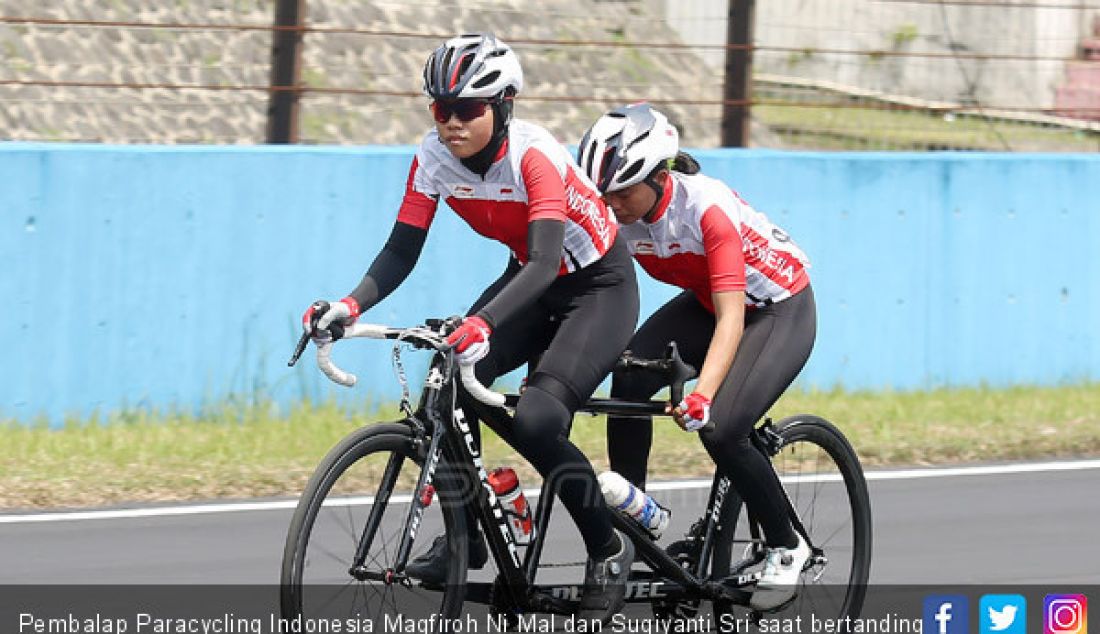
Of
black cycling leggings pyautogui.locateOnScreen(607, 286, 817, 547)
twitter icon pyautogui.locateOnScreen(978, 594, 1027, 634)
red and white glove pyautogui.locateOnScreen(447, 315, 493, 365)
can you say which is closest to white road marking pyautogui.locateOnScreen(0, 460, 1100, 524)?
black cycling leggings pyautogui.locateOnScreen(607, 286, 817, 547)

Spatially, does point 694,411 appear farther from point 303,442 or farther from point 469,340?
point 303,442

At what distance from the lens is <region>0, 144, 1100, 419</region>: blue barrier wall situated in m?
9.70

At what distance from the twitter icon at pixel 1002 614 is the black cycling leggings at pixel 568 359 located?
5.26ft

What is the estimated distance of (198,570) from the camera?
23.8 feet

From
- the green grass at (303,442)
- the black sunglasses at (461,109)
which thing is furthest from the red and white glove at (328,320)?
the green grass at (303,442)

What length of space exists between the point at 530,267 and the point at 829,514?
62.9 inches

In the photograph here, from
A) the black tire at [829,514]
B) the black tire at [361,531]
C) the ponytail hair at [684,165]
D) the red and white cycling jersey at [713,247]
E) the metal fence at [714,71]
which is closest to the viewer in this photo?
the black tire at [361,531]

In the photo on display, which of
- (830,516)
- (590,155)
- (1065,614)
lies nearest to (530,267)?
(590,155)

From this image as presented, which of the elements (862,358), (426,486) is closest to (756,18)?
(862,358)

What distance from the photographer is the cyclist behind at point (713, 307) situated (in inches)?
236

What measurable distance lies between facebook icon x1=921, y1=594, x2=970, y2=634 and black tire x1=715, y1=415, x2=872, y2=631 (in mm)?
305

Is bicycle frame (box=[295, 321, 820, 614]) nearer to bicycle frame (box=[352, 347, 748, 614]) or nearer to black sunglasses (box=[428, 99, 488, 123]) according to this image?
bicycle frame (box=[352, 347, 748, 614])

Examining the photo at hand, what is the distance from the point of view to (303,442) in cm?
968

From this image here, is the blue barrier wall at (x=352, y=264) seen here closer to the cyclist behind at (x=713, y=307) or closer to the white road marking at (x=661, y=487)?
the white road marking at (x=661, y=487)
